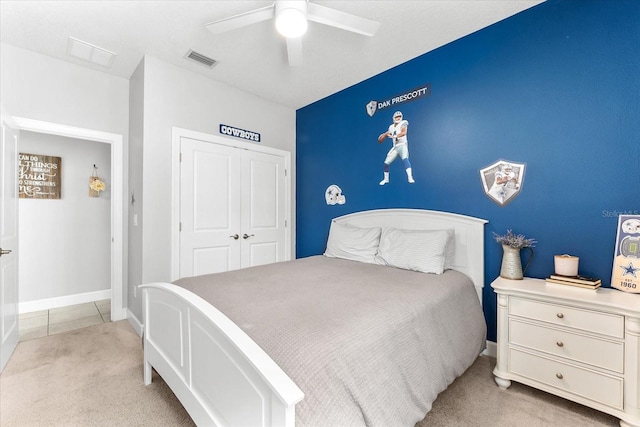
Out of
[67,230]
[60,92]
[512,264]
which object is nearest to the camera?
[512,264]

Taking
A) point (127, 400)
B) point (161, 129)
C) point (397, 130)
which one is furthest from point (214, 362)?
point (397, 130)

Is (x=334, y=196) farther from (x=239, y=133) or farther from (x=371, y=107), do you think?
(x=239, y=133)

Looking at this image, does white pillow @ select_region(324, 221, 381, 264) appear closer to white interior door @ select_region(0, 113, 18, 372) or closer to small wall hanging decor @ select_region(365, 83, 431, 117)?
small wall hanging decor @ select_region(365, 83, 431, 117)

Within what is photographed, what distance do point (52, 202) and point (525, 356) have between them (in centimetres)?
527

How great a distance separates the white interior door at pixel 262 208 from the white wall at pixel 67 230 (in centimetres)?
216

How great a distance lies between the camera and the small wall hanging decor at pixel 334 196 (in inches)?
142

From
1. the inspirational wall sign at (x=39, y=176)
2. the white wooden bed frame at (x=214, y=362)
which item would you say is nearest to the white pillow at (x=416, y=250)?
the white wooden bed frame at (x=214, y=362)

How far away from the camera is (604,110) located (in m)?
1.91

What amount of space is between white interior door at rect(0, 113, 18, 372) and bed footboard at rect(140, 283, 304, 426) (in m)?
1.27

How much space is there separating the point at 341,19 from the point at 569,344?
8.17ft

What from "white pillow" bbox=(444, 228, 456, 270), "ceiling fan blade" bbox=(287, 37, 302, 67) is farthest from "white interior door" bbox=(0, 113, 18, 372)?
"white pillow" bbox=(444, 228, 456, 270)

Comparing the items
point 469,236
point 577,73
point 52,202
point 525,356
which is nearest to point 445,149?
point 469,236

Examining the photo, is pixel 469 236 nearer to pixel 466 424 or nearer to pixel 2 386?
pixel 466 424

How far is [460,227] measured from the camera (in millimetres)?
2535
